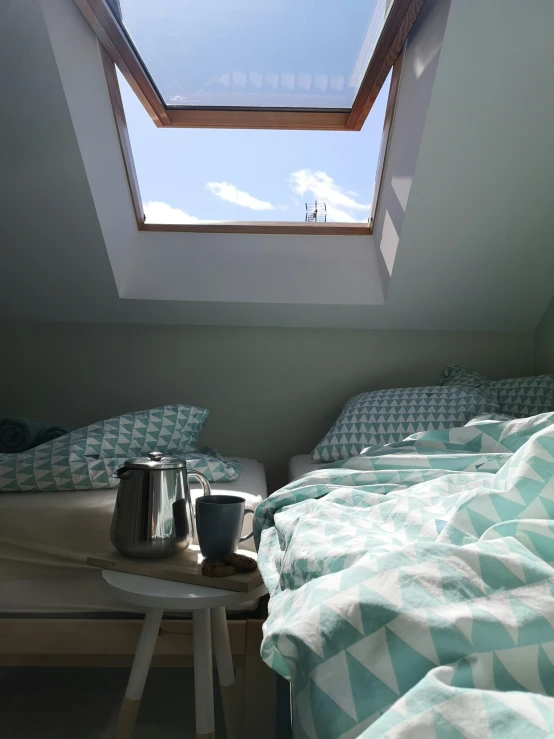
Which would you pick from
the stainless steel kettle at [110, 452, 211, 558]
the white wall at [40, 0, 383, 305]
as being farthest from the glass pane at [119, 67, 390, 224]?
the stainless steel kettle at [110, 452, 211, 558]

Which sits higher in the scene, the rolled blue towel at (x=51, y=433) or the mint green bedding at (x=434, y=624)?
the mint green bedding at (x=434, y=624)

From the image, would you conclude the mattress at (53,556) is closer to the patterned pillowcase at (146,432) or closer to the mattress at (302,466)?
Result: the patterned pillowcase at (146,432)

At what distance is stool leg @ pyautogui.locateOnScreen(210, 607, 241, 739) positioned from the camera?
51.4 inches

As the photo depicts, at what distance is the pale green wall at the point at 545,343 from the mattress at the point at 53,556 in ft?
6.49

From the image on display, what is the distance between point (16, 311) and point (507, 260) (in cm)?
232

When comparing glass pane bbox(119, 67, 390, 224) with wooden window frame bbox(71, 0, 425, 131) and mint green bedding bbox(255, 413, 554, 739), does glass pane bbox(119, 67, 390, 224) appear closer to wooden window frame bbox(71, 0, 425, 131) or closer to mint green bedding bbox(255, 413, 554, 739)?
wooden window frame bbox(71, 0, 425, 131)

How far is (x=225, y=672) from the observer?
1319mm

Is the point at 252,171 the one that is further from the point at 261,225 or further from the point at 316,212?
the point at 316,212

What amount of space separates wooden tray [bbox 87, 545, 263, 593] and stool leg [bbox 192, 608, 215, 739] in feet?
0.33

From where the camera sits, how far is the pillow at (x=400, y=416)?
250 cm

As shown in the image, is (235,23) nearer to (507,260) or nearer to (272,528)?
(507,260)

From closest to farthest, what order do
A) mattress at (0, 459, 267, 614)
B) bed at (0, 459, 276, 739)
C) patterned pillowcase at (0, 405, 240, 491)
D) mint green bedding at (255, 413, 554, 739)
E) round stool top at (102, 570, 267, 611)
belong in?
mint green bedding at (255, 413, 554, 739) < round stool top at (102, 570, 267, 611) < bed at (0, 459, 276, 739) < mattress at (0, 459, 267, 614) < patterned pillowcase at (0, 405, 240, 491)

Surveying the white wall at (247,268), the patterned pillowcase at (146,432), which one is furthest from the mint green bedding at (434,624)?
the white wall at (247,268)

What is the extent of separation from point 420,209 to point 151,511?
1784 mm
